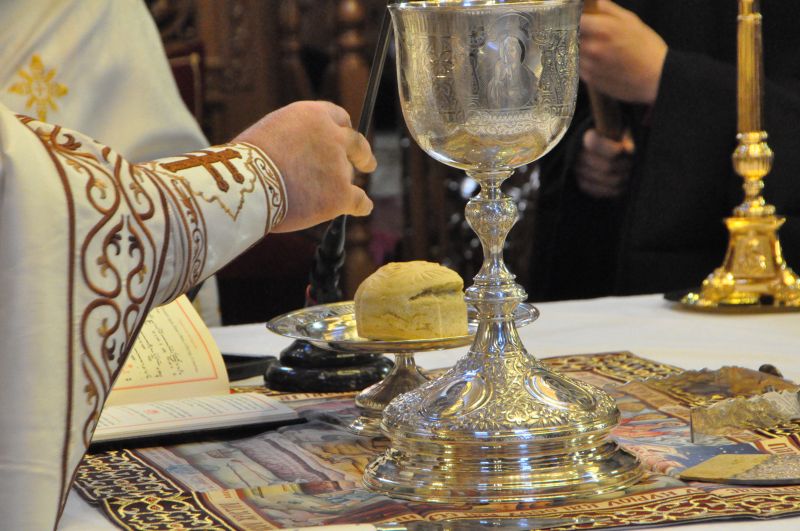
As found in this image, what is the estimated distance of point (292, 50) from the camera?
3.83 metres

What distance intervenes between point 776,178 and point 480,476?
5.22 feet

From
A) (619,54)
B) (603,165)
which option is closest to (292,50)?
(603,165)

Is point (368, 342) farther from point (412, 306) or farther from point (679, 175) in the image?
point (679, 175)

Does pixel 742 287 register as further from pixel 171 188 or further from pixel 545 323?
pixel 171 188

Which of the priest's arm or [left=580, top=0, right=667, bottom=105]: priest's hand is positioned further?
[left=580, top=0, right=667, bottom=105]: priest's hand

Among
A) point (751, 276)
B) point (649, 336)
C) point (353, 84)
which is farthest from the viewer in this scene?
point (353, 84)

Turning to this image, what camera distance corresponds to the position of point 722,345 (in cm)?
140

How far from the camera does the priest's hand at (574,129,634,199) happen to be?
2.41m

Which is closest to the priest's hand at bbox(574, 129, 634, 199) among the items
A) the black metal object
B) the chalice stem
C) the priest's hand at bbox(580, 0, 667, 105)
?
the priest's hand at bbox(580, 0, 667, 105)

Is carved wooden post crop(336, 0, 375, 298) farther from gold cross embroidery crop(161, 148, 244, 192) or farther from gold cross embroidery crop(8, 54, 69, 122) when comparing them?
gold cross embroidery crop(161, 148, 244, 192)

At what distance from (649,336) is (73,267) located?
873 mm

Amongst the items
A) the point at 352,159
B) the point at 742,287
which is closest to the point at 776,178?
the point at 742,287

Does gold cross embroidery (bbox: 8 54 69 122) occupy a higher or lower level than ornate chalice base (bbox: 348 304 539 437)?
higher

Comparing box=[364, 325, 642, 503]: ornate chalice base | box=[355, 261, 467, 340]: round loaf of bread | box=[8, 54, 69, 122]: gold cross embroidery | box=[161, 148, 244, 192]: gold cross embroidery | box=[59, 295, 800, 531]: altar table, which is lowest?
box=[59, 295, 800, 531]: altar table
